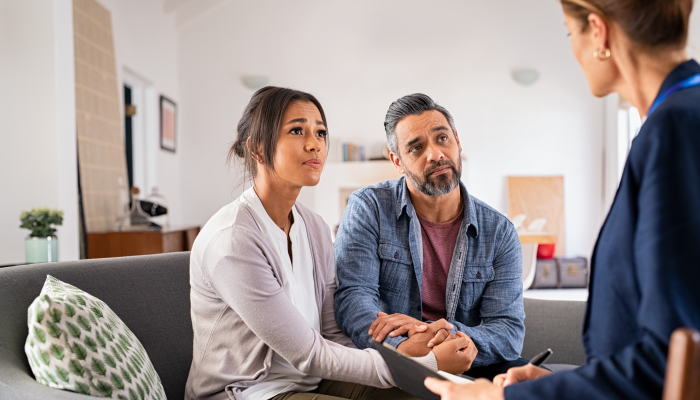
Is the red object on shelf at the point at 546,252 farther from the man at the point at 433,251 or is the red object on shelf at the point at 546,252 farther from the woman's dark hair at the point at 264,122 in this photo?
the woman's dark hair at the point at 264,122

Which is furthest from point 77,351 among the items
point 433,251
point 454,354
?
point 433,251

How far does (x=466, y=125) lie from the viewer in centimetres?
680

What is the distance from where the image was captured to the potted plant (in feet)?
9.86

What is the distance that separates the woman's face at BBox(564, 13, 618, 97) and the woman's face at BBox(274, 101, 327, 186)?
919 mm

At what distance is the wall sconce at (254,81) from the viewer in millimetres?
6727

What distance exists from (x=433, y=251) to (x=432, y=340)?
45 cm

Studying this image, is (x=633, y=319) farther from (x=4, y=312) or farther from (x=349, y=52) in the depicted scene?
(x=349, y=52)

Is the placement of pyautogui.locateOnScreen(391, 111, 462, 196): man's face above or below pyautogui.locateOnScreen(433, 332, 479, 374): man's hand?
above

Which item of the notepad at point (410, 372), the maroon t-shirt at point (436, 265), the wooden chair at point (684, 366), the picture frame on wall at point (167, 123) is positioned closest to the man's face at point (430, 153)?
the maroon t-shirt at point (436, 265)

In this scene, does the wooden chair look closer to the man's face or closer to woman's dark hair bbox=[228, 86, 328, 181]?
woman's dark hair bbox=[228, 86, 328, 181]

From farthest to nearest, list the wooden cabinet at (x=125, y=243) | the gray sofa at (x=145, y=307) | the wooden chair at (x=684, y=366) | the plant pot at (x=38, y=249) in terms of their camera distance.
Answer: the wooden cabinet at (x=125, y=243), the plant pot at (x=38, y=249), the gray sofa at (x=145, y=307), the wooden chair at (x=684, y=366)

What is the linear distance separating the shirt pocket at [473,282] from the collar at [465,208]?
12 centimetres

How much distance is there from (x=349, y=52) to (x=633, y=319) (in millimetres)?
6462

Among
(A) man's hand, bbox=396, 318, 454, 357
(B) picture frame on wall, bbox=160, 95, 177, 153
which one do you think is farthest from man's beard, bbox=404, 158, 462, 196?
(B) picture frame on wall, bbox=160, 95, 177, 153
